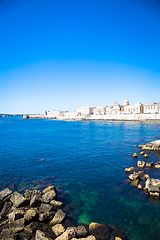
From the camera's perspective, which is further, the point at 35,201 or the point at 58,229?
the point at 35,201

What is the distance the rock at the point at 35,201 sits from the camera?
36.1 ft

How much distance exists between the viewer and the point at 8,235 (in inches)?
327

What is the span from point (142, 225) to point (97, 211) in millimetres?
2838

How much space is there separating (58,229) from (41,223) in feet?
4.71

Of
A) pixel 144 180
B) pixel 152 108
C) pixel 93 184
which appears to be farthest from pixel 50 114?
pixel 144 180

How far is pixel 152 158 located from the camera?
21469mm

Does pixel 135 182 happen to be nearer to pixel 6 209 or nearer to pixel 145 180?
pixel 145 180

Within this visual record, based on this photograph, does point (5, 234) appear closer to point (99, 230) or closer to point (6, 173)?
point (99, 230)

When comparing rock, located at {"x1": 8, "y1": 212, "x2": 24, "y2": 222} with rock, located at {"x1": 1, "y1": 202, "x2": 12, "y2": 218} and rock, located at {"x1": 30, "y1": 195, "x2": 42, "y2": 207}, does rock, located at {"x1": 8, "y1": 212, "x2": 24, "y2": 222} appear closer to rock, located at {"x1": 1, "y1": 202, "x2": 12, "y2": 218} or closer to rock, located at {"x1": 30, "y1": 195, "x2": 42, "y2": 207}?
rock, located at {"x1": 1, "y1": 202, "x2": 12, "y2": 218}

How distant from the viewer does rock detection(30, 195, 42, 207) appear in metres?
11.0

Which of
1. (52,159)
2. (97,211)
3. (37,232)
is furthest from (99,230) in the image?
(52,159)

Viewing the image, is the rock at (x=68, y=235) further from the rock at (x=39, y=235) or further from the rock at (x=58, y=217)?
the rock at (x=58, y=217)

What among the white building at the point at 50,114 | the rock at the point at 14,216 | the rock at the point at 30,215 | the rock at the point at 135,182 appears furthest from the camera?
the white building at the point at 50,114

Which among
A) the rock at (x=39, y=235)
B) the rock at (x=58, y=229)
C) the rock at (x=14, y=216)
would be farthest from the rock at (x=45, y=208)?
the rock at (x=39, y=235)
